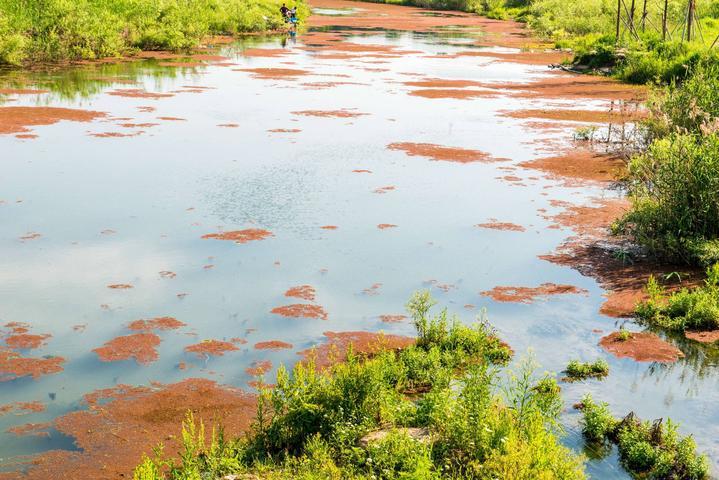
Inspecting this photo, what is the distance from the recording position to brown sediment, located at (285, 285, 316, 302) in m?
9.75

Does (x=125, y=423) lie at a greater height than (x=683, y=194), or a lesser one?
lesser

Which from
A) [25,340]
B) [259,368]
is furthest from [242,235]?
[259,368]

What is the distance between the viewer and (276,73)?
99.5 ft

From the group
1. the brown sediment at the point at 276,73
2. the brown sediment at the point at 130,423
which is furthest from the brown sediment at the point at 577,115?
the brown sediment at the point at 130,423

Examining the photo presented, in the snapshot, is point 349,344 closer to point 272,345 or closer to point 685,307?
point 272,345

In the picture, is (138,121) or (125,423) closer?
(125,423)

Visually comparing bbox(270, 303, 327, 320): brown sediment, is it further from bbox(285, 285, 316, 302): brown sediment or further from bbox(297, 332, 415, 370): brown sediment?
bbox(297, 332, 415, 370): brown sediment

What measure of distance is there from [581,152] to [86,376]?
539 inches

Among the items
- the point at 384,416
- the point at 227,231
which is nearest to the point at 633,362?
the point at 384,416

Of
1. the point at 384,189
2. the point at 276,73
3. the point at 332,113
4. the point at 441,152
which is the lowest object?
the point at 384,189

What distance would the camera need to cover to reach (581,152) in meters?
18.4

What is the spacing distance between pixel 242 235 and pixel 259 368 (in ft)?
14.2

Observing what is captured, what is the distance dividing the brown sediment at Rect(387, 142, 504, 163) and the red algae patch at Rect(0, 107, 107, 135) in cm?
817

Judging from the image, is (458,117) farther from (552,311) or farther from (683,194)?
(552,311)
